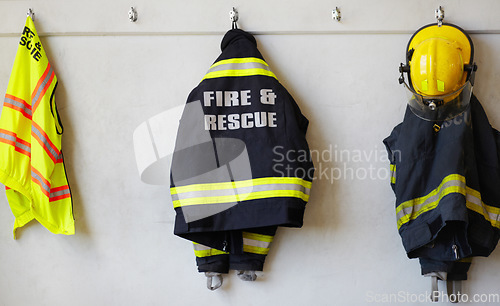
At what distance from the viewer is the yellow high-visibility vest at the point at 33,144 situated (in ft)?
6.98

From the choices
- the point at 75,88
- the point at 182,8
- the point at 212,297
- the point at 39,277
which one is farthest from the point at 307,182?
the point at 39,277

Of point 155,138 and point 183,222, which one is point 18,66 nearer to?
point 155,138

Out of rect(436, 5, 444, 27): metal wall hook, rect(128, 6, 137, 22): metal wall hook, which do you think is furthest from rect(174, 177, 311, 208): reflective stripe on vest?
rect(436, 5, 444, 27): metal wall hook

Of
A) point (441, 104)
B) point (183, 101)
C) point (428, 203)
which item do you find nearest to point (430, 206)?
point (428, 203)

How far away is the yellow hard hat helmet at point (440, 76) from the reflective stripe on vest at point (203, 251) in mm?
1030

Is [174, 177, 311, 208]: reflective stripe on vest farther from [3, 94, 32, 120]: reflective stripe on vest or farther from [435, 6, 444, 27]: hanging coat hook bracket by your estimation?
[435, 6, 444, 27]: hanging coat hook bracket

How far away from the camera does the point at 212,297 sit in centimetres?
222

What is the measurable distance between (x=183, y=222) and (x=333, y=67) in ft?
3.15

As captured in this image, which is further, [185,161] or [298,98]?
[298,98]

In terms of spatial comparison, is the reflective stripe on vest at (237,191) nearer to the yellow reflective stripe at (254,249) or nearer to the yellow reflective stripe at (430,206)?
the yellow reflective stripe at (254,249)

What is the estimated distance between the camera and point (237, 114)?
2.09m

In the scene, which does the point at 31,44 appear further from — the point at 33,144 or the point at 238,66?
the point at 238,66

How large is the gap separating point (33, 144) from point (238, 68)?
0.95 meters

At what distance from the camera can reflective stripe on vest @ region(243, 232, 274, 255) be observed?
2113 millimetres
